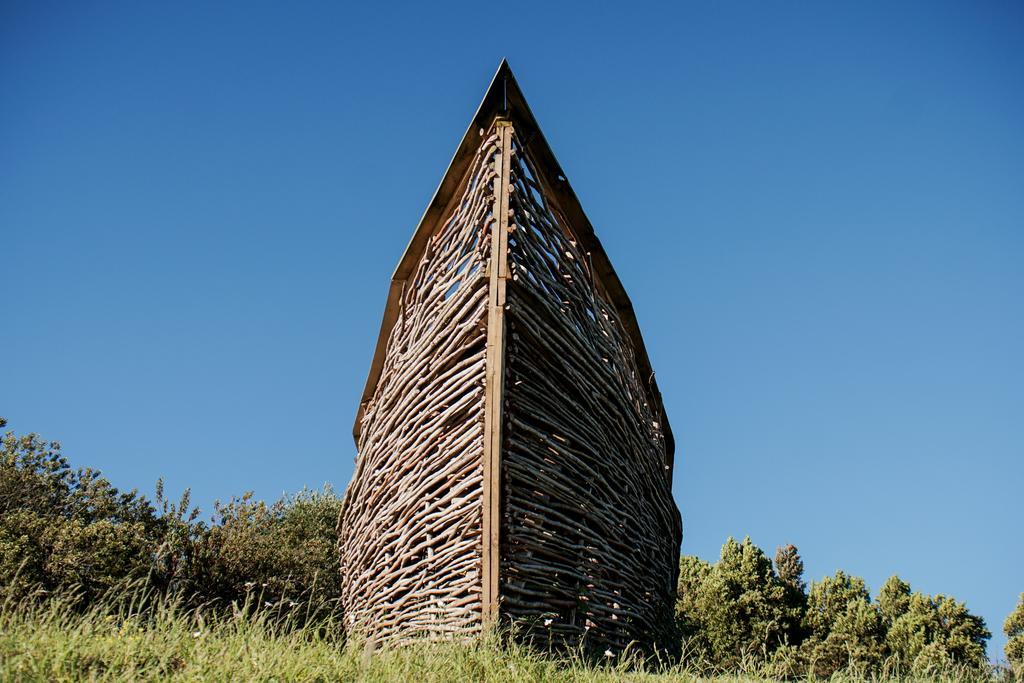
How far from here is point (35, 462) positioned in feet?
27.1

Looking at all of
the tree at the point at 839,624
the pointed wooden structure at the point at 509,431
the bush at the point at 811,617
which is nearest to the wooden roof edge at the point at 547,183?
the pointed wooden structure at the point at 509,431

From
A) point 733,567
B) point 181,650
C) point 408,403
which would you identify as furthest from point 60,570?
point 733,567

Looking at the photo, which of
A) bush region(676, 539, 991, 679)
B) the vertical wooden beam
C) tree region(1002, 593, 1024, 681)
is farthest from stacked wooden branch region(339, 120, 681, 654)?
bush region(676, 539, 991, 679)

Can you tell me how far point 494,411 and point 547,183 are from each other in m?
1.72

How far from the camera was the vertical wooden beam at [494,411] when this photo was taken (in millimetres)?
4441

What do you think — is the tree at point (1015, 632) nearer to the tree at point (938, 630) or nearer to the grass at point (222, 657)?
the tree at point (938, 630)

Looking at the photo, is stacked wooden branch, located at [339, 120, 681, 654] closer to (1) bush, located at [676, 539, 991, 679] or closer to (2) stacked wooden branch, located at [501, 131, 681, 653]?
(2) stacked wooden branch, located at [501, 131, 681, 653]

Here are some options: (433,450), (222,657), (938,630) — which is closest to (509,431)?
(433,450)

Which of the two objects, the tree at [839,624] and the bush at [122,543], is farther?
the tree at [839,624]

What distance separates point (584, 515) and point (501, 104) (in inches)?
102

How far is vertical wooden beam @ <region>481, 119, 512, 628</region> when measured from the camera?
4441 mm

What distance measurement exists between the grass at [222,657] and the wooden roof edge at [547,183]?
2.86 m

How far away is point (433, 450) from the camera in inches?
211

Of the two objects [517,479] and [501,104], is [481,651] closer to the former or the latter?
[517,479]
